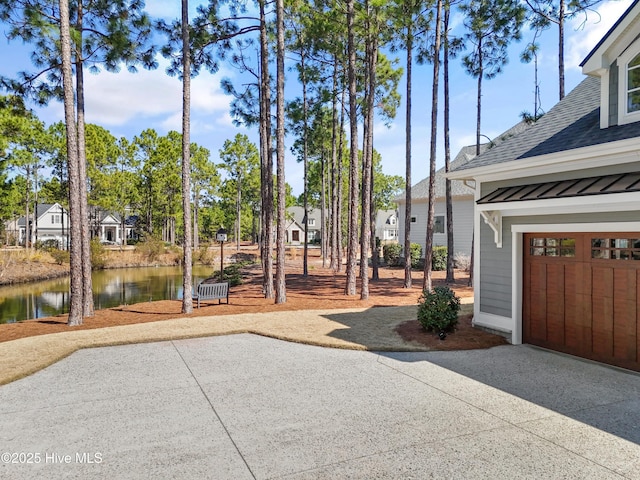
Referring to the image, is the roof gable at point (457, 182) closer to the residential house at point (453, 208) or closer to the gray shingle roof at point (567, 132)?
the residential house at point (453, 208)

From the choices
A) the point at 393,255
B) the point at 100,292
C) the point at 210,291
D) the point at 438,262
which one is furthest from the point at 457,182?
the point at 100,292

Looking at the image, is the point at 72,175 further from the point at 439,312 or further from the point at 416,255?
the point at 416,255

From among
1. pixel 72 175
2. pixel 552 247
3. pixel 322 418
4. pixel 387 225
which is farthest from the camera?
pixel 387 225

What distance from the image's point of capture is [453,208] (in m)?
24.9

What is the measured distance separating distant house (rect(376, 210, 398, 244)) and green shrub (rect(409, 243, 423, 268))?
141 feet

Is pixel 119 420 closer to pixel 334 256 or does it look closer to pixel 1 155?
pixel 334 256

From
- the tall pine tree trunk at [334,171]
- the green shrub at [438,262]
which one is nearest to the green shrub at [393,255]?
the green shrub at [438,262]

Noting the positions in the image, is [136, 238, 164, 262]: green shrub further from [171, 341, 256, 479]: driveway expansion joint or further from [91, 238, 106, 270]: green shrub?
[171, 341, 256, 479]: driveway expansion joint

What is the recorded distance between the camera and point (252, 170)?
47.4m

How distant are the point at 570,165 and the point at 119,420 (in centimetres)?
816

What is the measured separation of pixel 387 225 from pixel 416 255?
45.0m

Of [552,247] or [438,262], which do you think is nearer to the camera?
[552,247]

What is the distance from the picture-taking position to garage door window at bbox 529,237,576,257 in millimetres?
7449

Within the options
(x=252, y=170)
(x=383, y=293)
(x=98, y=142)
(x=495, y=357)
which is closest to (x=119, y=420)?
(x=495, y=357)
